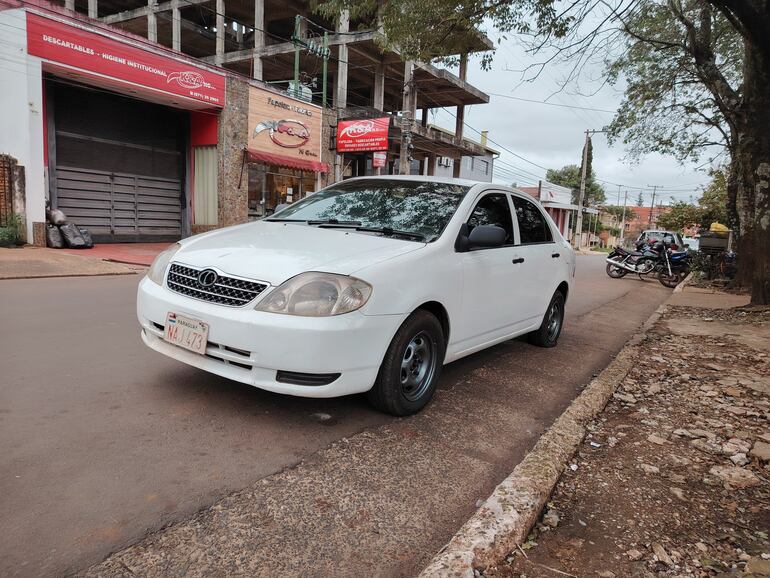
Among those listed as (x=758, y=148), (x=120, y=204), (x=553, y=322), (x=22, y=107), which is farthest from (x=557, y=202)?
(x=553, y=322)

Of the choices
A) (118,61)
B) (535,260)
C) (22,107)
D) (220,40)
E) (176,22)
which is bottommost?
(535,260)

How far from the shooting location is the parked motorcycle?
1648 cm

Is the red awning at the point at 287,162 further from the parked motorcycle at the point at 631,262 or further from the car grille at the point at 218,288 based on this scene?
the car grille at the point at 218,288

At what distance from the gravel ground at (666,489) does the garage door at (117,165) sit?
15508 millimetres

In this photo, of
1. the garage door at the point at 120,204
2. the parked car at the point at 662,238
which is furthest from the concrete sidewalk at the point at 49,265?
the parked car at the point at 662,238

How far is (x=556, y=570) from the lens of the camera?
209 cm

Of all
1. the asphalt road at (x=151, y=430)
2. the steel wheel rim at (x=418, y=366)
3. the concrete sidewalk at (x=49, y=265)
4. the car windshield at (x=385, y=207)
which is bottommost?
the asphalt road at (x=151, y=430)

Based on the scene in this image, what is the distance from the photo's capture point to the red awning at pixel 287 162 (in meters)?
18.0

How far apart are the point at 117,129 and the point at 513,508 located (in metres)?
17.1

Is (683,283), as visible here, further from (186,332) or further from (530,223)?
(186,332)

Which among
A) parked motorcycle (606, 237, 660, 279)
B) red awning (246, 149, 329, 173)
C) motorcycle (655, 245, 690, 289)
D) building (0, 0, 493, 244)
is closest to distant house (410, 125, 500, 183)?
building (0, 0, 493, 244)

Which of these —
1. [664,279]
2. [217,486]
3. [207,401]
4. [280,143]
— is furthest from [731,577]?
[280,143]

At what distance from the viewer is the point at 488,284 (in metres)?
4.20

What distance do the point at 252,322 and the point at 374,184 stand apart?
220cm
